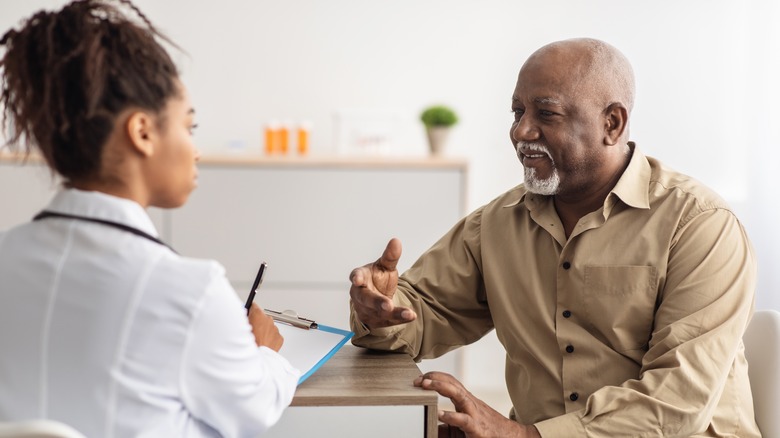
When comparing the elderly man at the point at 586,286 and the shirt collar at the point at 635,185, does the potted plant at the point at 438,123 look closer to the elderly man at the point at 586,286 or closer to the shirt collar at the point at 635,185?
the elderly man at the point at 586,286

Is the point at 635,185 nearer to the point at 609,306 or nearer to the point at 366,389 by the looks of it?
the point at 609,306

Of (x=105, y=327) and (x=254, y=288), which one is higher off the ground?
(x=105, y=327)

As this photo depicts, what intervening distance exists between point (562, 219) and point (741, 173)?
109 inches

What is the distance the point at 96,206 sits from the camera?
1.18 metres

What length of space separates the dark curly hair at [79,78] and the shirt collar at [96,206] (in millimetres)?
41

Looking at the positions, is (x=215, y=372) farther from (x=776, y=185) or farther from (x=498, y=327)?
(x=776, y=185)

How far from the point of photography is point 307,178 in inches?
163

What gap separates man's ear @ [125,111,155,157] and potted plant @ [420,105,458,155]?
3.01 meters

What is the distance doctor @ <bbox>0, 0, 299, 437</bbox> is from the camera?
1.13 meters

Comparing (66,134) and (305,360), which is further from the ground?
(66,134)

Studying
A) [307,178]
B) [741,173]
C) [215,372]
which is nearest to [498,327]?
[215,372]

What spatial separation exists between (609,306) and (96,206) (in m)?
1.08

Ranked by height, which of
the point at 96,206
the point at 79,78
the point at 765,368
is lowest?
the point at 765,368

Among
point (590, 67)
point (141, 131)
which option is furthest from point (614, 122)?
point (141, 131)
